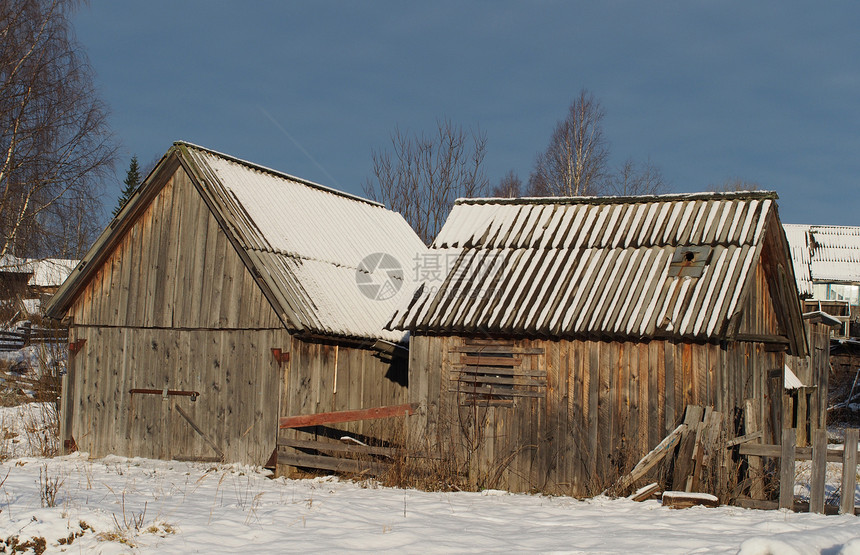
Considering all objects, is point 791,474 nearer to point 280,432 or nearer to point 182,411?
point 280,432

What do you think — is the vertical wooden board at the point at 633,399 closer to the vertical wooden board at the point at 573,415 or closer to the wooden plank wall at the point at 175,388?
the vertical wooden board at the point at 573,415

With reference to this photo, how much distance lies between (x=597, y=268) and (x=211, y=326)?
7.53 metres

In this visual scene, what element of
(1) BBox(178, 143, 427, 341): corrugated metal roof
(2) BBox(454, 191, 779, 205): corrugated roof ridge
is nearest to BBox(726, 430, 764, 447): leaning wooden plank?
(2) BBox(454, 191, 779, 205): corrugated roof ridge

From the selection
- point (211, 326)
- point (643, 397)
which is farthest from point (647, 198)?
point (211, 326)

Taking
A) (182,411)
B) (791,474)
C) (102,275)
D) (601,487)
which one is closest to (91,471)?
(182,411)

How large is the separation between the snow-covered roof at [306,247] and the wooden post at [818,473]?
7.63m

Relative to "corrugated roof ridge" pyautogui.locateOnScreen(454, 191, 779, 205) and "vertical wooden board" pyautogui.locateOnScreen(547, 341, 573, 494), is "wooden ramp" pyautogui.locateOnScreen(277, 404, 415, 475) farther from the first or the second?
"corrugated roof ridge" pyautogui.locateOnScreen(454, 191, 779, 205)

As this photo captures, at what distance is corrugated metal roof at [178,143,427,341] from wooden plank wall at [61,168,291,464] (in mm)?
561

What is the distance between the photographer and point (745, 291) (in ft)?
40.9

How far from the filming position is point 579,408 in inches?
522

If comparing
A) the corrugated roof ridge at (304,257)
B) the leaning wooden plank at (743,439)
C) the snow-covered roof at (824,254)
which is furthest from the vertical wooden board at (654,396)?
the snow-covered roof at (824,254)

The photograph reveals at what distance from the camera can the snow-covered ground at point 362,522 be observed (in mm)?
7879

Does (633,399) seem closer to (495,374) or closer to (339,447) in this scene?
(495,374)

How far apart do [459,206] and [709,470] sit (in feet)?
25.6
